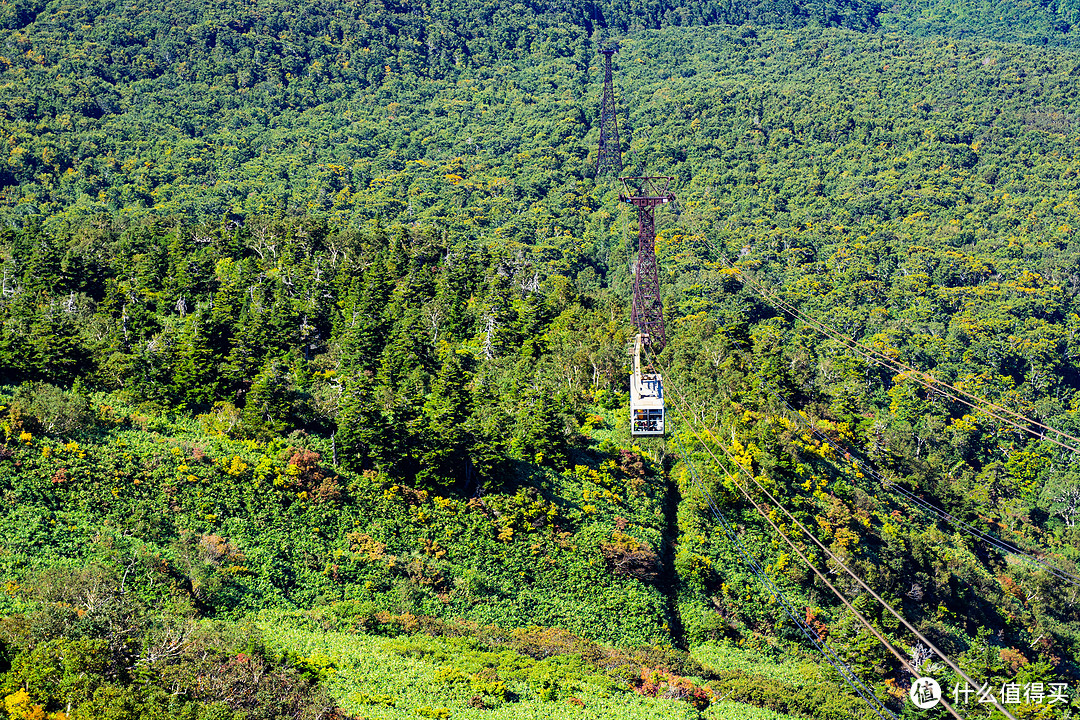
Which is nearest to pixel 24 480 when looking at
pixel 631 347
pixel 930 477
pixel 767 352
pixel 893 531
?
pixel 631 347

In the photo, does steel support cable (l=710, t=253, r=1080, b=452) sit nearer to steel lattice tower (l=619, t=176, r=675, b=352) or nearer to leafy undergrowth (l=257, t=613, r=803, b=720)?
steel lattice tower (l=619, t=176, r=675, b=352)

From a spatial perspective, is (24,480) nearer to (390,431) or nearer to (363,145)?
(390,431)

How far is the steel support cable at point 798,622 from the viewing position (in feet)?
144

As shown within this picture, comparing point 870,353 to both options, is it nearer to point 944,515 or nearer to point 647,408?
point 944,515

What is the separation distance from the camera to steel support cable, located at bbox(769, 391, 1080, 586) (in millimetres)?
62656

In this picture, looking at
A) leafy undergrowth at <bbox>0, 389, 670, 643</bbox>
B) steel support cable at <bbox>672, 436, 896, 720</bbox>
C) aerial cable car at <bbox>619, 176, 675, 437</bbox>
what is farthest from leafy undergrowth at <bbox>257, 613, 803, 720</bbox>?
aerial cable car at <bbox>619, 176, 675, 437</bbox>

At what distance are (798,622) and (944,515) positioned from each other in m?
24.9

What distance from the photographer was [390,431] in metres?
45.6

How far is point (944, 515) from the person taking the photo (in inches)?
2662
